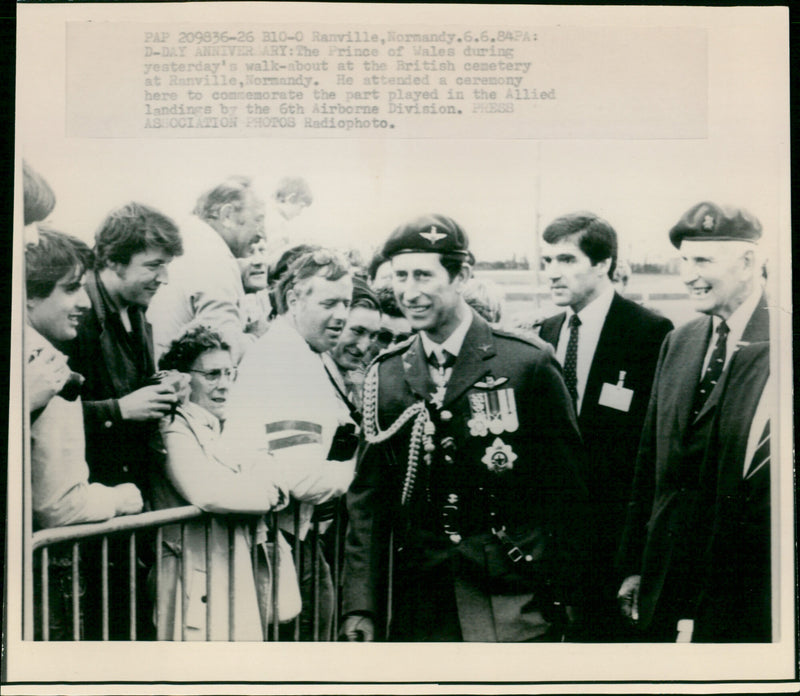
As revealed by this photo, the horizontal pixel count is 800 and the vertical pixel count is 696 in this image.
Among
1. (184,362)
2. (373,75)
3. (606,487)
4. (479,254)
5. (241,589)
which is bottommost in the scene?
(241,589)

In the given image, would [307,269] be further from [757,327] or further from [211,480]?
[757,327]

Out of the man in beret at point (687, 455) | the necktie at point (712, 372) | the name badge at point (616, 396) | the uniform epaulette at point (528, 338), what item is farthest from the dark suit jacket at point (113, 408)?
the necktie at point (712, 372)

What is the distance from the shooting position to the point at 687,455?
5.49 feet

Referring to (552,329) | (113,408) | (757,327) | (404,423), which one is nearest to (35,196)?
(113,408)

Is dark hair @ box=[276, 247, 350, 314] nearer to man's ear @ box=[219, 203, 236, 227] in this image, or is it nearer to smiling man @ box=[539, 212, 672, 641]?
man's ear @ box=[219, 203, 236, 227]

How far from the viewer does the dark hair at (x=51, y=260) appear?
1.67 m

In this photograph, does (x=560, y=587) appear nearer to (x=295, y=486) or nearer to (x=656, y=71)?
(x=295, y=486)

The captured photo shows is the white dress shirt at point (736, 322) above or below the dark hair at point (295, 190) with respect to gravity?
below

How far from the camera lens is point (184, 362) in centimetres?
167

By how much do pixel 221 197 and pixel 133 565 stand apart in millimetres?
934

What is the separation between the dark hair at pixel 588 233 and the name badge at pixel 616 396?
0.31 metres

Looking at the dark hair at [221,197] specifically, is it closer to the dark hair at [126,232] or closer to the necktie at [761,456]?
the dark hair at [126,232]

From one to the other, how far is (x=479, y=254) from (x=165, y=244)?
2.58 feet

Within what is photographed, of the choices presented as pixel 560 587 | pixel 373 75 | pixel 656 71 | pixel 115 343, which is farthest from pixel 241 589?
pixel 656 71
